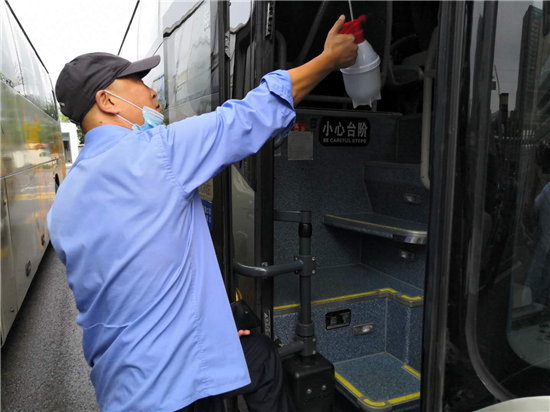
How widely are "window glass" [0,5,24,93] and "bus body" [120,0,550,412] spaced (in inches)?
54.0

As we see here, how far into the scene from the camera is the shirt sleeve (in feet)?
3.96

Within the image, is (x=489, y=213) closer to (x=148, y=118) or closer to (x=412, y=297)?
(x=148, y=118)

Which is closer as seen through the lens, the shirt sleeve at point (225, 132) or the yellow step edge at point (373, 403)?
the shirt sleeve at point (225, 132)

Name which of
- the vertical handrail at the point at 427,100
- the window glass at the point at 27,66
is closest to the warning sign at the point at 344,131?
the vertical handrail at the point at 427,100

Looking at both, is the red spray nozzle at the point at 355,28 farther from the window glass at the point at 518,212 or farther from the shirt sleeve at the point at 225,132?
the window glass at the point at 518,212

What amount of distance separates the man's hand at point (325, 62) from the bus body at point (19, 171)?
3292mm

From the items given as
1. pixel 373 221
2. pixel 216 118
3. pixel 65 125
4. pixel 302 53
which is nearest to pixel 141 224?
pixel 216 118

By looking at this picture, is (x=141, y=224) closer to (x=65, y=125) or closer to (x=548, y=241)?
(x=548, y=241)

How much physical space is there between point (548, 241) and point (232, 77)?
4.33 feet

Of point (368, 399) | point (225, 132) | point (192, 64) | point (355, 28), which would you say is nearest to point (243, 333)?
point (225, 132)

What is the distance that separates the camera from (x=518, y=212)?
3.14ft

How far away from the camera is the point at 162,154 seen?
1.19 meters

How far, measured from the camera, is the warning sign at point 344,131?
3090 mm

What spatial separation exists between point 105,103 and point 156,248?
0.51m
